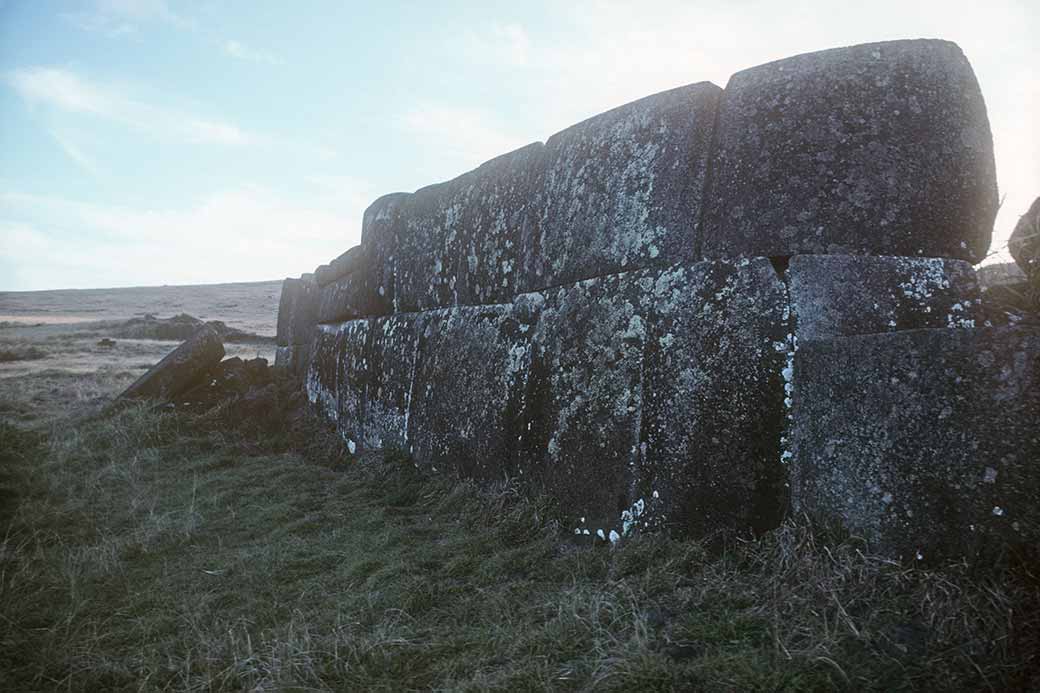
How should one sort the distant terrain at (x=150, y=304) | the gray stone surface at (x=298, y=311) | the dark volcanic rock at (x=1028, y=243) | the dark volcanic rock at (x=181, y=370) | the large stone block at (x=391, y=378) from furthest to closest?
the distant terrain at (x=150, y=304) → the gray stone surface at (x=298, y=311) → the dark volcanic rock at (x=181, y=370) → the large stone block at (x=391, y=378) → the dark volcanic rock at (x=1028, y=243)

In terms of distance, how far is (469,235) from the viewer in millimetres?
5004

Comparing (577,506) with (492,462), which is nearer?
(577,506)

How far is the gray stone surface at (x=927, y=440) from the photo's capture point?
1.95 meters

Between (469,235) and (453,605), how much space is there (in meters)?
2.95

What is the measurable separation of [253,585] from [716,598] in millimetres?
Answer: 1914

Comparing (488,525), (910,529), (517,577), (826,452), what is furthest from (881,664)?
(488,525)

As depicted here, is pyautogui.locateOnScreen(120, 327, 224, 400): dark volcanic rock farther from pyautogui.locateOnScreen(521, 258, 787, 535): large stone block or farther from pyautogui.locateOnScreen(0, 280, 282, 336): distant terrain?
pyautogui.locateOnScreen(0, 280, 282, 336): distant terrain

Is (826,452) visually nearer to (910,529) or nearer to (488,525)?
(910,529)

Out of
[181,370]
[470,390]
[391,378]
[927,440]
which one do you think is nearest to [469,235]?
[470,390]

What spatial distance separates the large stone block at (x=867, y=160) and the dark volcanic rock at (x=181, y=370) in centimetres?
665

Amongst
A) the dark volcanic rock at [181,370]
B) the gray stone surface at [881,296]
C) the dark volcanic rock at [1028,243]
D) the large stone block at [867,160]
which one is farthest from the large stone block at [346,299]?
the dark volcanic rock at [1028,243]

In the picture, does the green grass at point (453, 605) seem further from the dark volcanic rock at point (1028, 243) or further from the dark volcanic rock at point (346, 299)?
the dark volcanic rock at point (346, 299)

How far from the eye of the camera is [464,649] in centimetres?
225

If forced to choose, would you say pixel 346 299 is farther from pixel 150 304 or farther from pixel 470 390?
pixel 150 304
